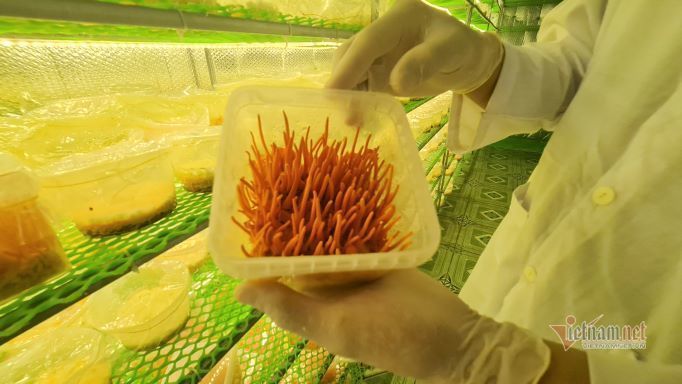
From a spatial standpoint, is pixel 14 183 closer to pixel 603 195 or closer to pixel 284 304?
pixel 284 304

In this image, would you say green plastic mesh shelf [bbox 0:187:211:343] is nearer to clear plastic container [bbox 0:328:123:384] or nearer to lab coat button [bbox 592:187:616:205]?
clear plastic container [bbox 0:328:123:384]

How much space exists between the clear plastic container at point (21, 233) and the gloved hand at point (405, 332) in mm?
218

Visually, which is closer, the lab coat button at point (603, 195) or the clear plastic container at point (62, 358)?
the clear plastic container at point (62, 358)

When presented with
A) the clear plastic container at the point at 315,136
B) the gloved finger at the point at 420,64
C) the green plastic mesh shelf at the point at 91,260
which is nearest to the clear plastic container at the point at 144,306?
the green plastic mesh shelf at the point at 91,260

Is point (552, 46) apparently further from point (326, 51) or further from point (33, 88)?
point (33, 88)

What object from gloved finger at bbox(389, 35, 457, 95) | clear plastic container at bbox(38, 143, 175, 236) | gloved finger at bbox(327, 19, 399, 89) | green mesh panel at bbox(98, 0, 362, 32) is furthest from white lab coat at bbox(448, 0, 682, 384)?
clear plastic container at bbox(38, 143, 175, 236)

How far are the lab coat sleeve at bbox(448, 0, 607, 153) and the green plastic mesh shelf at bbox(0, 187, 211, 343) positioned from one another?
70cm

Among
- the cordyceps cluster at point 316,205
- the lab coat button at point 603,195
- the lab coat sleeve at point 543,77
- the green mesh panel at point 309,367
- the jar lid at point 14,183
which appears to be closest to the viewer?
the jar lid at point 14,183

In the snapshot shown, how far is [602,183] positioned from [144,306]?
34.1 inches

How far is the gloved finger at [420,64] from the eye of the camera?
0.50 m

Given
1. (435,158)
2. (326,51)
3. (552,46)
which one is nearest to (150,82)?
(326,51)

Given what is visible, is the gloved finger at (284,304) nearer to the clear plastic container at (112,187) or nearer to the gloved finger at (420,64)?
the clear plastic container at (112,187)

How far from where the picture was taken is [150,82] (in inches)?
31.3

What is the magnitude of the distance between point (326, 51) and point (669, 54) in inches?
46.0
